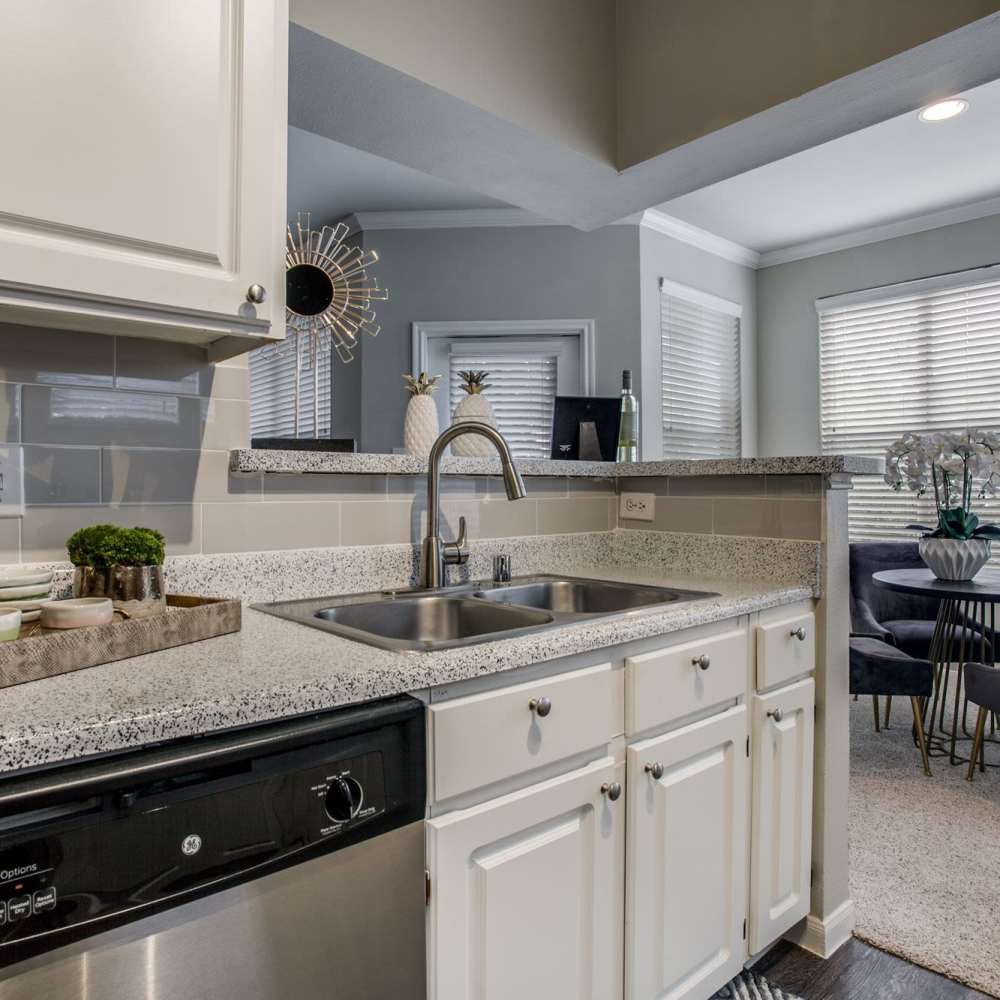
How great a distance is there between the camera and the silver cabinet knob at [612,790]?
1194 millimetres

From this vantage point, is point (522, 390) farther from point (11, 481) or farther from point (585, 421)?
point (11, 481)

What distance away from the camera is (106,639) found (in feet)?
3.00

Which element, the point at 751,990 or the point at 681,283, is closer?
the point at 751,990

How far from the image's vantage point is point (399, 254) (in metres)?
4.30

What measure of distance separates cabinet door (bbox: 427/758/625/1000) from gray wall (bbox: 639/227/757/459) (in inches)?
133

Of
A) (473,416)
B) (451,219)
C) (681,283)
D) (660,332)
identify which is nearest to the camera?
(473,416)

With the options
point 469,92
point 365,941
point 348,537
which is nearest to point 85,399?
point 348,537

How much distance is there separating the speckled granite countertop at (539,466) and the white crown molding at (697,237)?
2660 mm

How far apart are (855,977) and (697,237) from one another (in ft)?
13.7

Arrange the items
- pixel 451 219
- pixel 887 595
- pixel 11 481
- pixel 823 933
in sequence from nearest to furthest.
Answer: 1. pixel 11 481
2. pixel 823 933
3. pixel 887 595
4. pixel 451 219

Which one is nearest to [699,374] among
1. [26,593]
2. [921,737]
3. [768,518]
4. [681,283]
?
[681,283]

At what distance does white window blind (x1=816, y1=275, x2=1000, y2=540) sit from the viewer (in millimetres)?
4320

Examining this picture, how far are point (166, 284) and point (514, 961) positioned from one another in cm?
109

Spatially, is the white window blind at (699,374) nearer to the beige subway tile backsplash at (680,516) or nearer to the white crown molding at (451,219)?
the white crown molding at (451,219)
